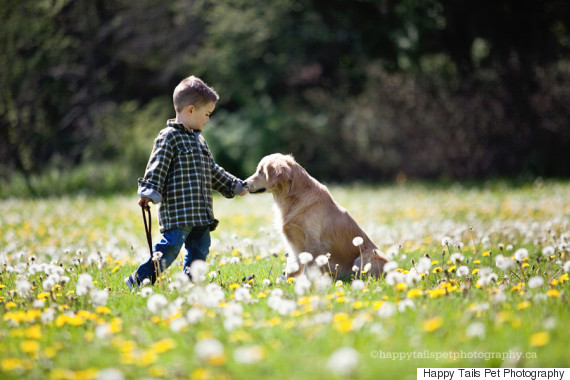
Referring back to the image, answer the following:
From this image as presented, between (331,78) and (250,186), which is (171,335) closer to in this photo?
(250,186)

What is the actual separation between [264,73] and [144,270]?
15461 mm

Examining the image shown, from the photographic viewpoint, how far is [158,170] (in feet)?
15.4

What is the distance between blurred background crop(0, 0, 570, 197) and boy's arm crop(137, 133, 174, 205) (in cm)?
1311

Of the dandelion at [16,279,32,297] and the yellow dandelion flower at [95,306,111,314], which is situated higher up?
the dandelion at [16,279,32,297]

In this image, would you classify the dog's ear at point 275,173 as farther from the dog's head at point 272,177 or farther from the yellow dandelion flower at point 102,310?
the yellow dandelion flower at point 102,310

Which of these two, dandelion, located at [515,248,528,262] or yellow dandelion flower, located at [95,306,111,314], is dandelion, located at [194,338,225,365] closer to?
yellow dandelion flower, located at [95,306,111,314]

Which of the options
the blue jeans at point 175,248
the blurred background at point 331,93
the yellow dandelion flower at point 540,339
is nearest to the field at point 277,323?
the yellow dandelion flower at point 540,339

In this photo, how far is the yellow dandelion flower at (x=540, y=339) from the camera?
2.57 meters

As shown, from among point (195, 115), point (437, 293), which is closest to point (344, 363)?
point (437, 293)

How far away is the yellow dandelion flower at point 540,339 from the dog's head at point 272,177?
8.97 ft

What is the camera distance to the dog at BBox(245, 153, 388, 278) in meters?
4.95

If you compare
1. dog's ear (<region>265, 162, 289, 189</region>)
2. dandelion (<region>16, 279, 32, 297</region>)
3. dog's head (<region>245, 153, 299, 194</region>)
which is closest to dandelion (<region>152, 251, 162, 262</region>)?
dandelion (<region>16, 279, 32, 297</region>)

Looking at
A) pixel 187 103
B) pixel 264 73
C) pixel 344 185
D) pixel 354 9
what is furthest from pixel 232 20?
pixel 187 103

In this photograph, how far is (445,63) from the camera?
18.4 meters
